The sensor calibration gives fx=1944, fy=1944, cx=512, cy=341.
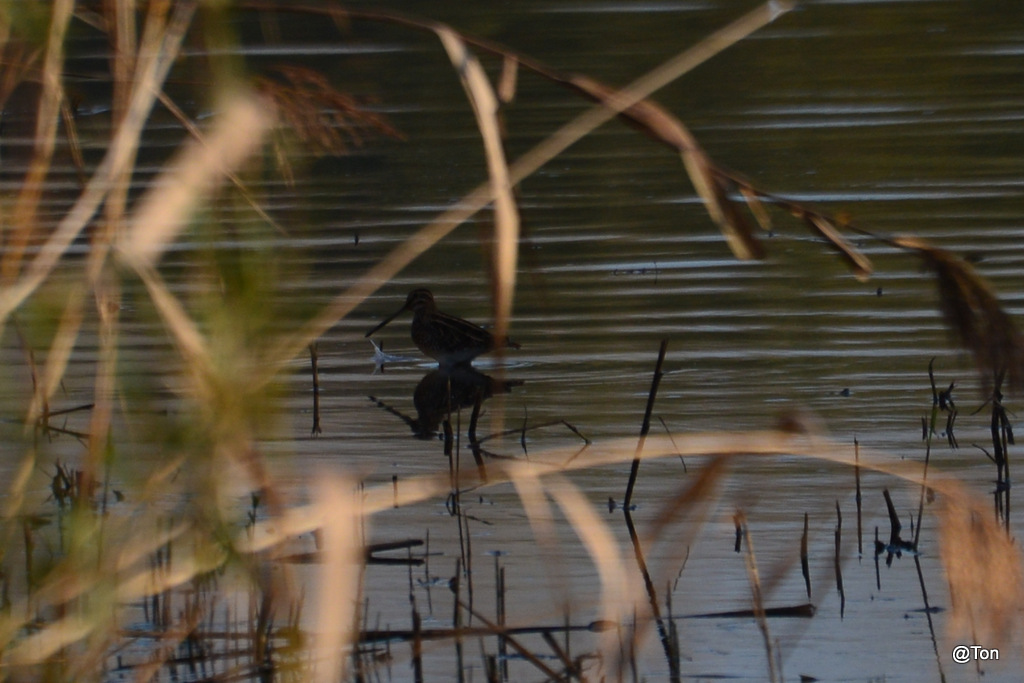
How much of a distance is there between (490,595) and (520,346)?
11.5 ft

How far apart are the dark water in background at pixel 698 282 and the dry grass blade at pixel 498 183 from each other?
42 millimetres

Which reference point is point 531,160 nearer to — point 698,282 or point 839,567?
point 839,567

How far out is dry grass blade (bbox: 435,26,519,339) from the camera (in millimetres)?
2471

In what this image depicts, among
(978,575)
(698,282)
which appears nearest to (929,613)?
(978,575)

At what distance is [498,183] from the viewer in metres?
2.49

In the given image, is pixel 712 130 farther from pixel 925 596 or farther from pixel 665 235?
pixel 925 596

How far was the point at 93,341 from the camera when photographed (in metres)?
8.65

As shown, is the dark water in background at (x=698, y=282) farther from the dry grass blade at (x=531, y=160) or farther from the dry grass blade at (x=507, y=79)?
the dry grass blade at (x=507, y=79)

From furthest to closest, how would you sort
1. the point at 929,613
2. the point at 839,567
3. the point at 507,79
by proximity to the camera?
1. the point at 839,567
2. the point at 929,613
3. the point at 507,79

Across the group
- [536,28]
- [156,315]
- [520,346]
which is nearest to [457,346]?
[520,346]

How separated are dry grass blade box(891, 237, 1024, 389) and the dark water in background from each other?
28 cm

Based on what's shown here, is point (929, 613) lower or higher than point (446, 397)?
lower

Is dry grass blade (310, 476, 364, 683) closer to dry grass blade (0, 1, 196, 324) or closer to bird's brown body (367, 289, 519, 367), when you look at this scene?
dry grass blade (0, 1, 196, 324)

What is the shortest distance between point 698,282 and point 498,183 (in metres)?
7.12
